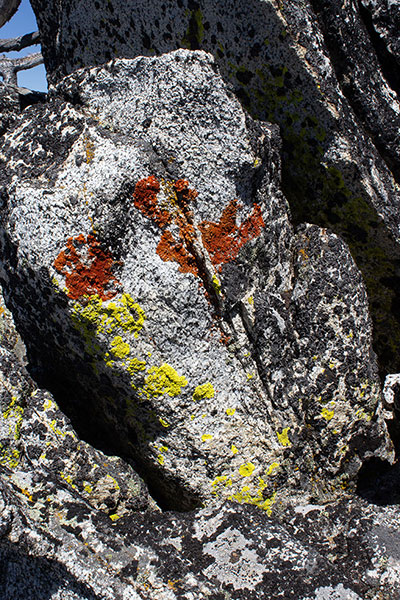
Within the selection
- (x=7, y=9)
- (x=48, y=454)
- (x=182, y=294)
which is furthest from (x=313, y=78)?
(x=7, y=9)

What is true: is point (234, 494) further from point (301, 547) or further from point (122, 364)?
point (122, 364)

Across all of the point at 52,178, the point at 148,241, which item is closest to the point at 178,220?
the point at 148,241

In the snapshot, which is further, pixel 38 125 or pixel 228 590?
pixel 38 125

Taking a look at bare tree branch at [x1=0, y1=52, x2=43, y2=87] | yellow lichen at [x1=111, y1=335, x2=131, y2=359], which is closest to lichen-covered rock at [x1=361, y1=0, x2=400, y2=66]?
yellow lichen at [x1=111, y1=335, x2=131, y2=359]

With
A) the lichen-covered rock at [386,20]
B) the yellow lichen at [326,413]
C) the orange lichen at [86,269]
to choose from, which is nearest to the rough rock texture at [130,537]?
the yellow lichen at [326,413]

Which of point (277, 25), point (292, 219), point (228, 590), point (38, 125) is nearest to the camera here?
point (228, 590)

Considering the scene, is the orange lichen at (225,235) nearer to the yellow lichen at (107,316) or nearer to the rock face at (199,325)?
the rock face at (199,325)

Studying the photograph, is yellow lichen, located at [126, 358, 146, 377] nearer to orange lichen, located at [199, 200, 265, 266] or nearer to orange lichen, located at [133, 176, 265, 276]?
orange lichen, located at [133, 176, 265, 276]
